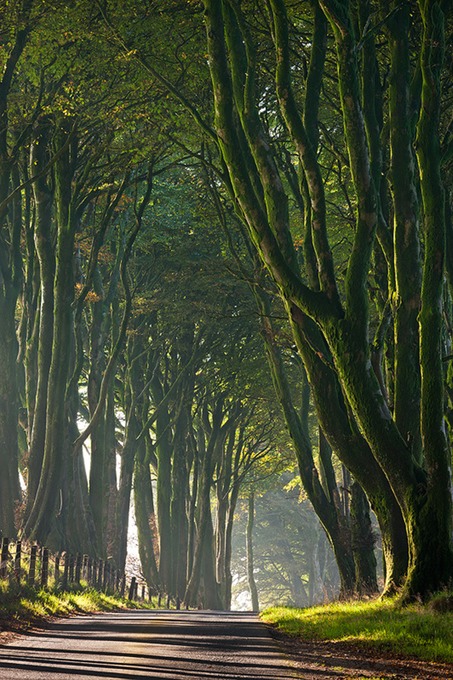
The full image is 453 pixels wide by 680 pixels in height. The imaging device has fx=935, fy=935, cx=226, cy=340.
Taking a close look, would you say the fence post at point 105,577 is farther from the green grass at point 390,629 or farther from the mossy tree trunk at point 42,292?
the green grass at point 390,629

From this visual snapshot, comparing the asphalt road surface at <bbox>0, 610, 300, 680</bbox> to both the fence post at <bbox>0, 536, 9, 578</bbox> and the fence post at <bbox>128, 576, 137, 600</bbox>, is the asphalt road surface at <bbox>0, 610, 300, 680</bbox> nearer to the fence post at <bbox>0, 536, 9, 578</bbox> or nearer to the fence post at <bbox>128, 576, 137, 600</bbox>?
the fence post at <bbox>0, 536, 9, 578</bbox>

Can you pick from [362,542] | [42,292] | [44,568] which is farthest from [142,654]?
[42,292]

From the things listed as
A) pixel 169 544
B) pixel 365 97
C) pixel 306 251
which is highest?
pixel 365 97

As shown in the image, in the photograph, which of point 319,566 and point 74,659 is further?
point 319,566

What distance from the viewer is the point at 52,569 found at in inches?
830

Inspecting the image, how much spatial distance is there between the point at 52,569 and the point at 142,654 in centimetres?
1189

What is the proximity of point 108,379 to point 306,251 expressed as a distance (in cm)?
1077

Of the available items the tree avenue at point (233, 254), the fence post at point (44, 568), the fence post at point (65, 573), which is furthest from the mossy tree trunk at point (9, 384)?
the fence post at point (44, 568)

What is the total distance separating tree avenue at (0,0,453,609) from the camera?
1323 centimetres

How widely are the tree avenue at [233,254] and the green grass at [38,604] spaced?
5.77ft

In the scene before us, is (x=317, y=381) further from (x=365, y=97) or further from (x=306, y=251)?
(x=365, y=97)

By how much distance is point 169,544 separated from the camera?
1473 inches

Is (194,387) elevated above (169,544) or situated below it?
above

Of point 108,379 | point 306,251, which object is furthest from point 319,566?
point 306,251
